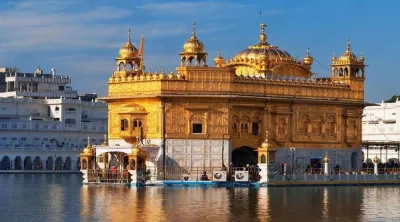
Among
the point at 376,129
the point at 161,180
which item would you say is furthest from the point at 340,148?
the point at 376,129

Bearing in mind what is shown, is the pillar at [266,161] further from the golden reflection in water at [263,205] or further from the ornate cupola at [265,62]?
the ornate cupola at [265,62]

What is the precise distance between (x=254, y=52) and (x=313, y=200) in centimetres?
1980

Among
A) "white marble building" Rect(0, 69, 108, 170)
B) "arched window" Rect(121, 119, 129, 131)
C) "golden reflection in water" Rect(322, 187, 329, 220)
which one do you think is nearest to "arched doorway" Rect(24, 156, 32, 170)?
"white marble building" Rect(0, 69, 108, 170)

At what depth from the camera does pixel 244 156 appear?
65.1 meters

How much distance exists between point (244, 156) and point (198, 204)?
20.3 meters

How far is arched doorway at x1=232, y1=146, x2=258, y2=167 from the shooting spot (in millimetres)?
64250

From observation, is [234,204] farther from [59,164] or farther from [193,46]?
[59,164]

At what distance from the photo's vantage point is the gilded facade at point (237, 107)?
2376 inches

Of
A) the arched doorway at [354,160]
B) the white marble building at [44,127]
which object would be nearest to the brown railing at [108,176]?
the arched doorway at [354,160]

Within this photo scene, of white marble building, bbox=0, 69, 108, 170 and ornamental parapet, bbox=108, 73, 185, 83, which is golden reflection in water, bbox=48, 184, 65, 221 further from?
white marble building, bbox=0, 69, 108, 170

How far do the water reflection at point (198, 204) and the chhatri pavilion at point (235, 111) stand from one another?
4.80 metres

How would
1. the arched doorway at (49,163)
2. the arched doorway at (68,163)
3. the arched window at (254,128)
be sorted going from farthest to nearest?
the arched doorway at (68,163) → the arched doorway at (49,163) → the arched window at (254,128)

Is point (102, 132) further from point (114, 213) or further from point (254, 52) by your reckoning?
point (114, 213)

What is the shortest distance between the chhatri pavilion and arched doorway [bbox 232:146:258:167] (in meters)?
0.06
